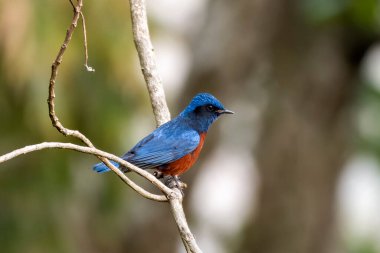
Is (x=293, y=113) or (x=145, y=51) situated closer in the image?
(x=145, y=51)

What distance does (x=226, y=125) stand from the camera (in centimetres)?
1128

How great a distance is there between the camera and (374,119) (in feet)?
38.1

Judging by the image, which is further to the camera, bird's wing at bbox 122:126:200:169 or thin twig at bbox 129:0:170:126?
bird's wing at bbox 122:126:200:169

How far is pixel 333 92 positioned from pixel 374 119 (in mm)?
915

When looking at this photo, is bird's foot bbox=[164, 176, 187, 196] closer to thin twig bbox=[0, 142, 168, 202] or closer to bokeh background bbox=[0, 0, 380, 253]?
thin twig bbox=[0, 142, 168, 202]

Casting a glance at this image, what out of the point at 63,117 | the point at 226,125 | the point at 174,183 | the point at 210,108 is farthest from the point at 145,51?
the point at 226,125

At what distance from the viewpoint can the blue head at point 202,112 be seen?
5668mm

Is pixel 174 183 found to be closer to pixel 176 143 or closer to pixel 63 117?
pixel 176 143

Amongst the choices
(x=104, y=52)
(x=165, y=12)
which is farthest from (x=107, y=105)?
(x=165, y=12)

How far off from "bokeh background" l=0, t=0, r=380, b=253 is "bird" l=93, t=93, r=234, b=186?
2881 millimetres

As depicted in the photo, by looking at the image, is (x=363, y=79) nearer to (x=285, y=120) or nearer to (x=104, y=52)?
(x=285, y=120)

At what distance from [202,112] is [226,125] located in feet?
18.1

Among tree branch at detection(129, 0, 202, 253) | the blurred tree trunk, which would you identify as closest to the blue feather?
tree branch at detection(129, 0, 202, 253)

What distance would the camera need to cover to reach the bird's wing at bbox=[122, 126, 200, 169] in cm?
513
